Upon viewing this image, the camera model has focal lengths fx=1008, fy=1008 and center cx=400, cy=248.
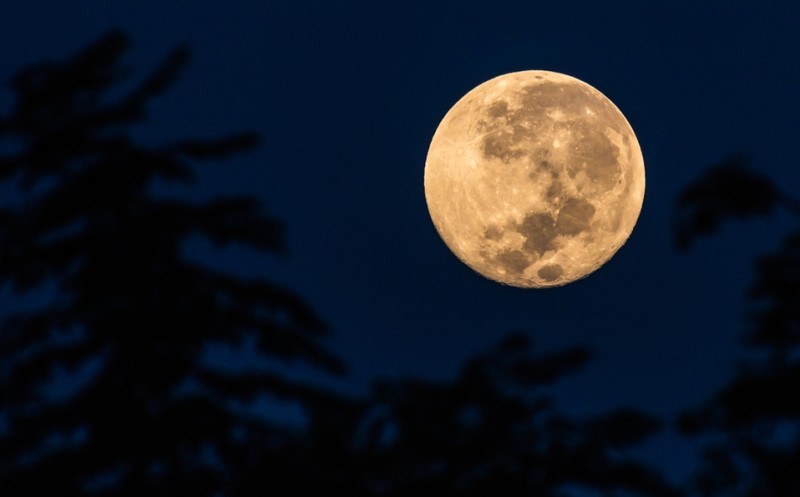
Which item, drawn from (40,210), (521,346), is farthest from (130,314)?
(521,346)

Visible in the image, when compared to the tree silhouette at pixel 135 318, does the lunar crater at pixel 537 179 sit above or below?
above

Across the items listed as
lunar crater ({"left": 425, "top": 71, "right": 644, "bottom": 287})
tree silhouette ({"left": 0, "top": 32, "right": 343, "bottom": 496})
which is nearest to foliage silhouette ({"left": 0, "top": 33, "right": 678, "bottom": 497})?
tree silhouette ({"left": 0, "top": 32, "right": 343, "bottom": 496})

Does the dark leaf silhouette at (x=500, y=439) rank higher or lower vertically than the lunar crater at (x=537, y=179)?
lower

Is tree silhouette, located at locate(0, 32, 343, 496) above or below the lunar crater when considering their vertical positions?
below

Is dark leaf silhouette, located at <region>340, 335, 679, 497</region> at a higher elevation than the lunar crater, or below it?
below

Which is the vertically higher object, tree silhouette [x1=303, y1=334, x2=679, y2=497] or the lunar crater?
the lunar crater

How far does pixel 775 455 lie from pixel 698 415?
350cm

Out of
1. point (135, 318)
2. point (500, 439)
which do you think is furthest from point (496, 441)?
point (135, 318)

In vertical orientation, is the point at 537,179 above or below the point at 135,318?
above

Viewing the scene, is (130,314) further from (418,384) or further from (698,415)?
(698,415)

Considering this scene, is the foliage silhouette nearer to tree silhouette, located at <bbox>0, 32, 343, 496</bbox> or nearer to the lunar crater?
tree silhouette, located at <bbox>0, 32, 343, 496</bbox>

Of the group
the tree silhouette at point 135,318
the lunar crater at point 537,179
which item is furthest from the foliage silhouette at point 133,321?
the lunar crater at point 537,179

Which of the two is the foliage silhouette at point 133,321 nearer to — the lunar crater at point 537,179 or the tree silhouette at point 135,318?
the tree silhouette at point 135,318

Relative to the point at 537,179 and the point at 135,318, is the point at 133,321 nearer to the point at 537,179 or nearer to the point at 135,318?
the point at 135,318
